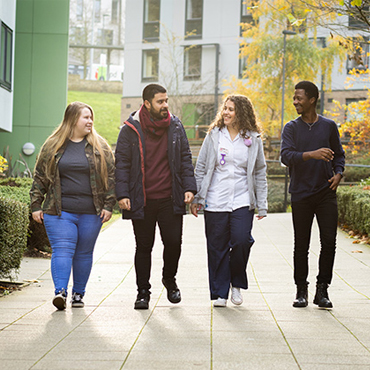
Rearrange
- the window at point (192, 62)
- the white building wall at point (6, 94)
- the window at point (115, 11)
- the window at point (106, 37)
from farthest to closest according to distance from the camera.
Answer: the window at point (115, 11)
the window at point (106, 37)
the window at point (192, 62)
the white building wall at point (6, 94)

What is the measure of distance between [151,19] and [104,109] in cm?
1225

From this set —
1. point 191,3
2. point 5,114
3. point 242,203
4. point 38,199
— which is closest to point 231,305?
point 242,203

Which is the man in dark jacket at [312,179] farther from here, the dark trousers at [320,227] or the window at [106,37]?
the window at [106,37]

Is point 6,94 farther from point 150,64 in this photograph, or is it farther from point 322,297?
point 150,64

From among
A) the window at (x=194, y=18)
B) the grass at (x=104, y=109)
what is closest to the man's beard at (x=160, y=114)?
the window at (x=194, y=18)

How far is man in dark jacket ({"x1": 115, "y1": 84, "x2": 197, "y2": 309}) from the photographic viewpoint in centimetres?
655

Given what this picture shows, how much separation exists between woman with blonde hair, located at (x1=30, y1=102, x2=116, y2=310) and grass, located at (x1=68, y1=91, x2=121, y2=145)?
45480 mm

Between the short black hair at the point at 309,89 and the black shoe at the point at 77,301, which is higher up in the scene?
the short black hair at the point at 309,89

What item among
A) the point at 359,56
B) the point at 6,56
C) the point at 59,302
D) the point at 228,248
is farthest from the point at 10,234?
the point at 6,56

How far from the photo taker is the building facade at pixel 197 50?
44.5 meters

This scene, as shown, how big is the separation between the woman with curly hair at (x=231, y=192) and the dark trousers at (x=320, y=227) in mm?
356

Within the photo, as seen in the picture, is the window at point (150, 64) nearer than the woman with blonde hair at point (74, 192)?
No

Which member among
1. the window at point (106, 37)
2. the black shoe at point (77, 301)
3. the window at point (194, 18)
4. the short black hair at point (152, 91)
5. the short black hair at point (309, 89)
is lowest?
the black shoe at point (77, 301)

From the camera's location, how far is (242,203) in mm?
6723
